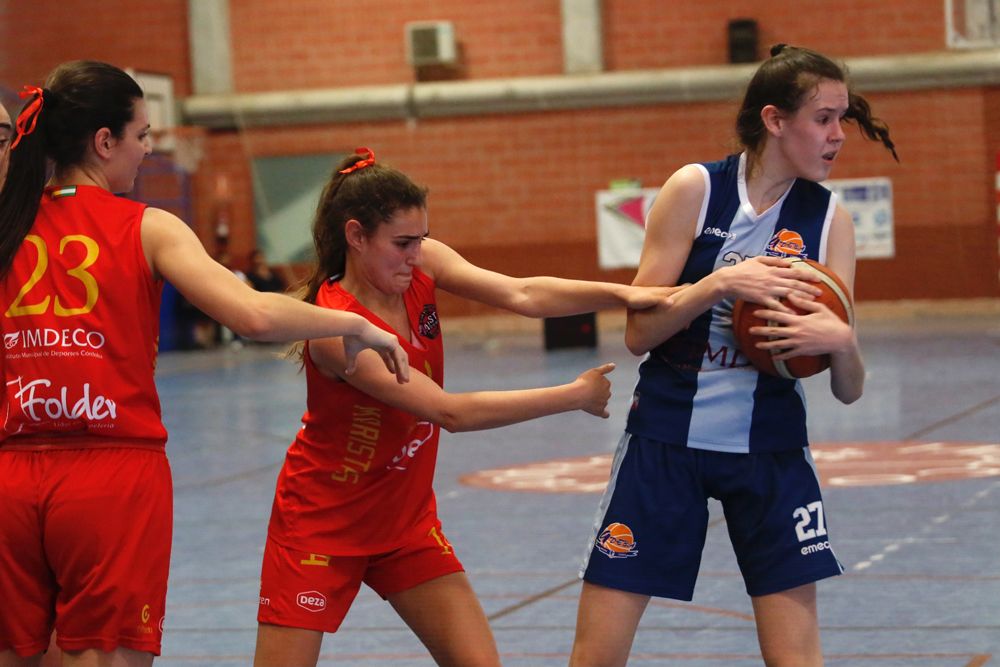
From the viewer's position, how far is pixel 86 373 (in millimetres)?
2822

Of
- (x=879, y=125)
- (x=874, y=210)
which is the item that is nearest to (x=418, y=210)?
(x=879, y=125)

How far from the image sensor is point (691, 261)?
133 inches

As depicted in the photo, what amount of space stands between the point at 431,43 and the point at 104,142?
18215 mm

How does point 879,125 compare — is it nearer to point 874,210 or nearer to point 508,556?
point 508,556

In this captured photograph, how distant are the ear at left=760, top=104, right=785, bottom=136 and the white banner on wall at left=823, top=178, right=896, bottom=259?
1672 centimetres

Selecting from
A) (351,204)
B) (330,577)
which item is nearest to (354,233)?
(351,204)

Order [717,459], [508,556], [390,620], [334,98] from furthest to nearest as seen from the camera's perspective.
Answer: [334,98], [508,556], [390,620], [717,459]

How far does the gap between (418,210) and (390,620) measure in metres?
2.45

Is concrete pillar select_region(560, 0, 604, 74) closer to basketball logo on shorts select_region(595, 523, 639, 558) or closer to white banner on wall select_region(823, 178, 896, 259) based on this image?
white banner on wall select_region(823, 178, 896, 259)

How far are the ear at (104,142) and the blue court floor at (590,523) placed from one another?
234 centimetres

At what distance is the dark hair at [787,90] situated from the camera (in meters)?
3.22

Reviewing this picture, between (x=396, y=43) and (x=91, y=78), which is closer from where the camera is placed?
(x=91, y=78)

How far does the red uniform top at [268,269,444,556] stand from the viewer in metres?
3.38

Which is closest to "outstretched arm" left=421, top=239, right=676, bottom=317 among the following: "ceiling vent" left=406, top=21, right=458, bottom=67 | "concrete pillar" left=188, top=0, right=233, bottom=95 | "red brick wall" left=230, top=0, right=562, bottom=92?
"ceiling vent" left=406, top=21, right=458, bottom=67
